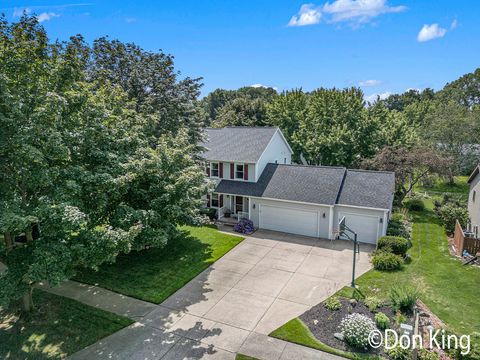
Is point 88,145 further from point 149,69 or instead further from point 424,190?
point 424,190

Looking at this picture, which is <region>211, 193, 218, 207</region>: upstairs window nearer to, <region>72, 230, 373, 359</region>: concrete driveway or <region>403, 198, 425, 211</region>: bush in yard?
<region>72, 230, 373, 359</region>: concrete driveway

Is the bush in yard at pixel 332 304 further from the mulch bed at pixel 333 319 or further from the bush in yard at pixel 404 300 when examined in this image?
the bush in yard at pixel 404 300

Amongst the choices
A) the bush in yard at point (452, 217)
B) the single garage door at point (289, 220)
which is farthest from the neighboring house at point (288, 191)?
the bush in yard at point (452, 217)

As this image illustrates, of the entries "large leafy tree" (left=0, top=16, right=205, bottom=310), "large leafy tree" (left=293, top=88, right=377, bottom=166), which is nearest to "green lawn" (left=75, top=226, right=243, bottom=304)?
"large leafy tree" (left=0, top=16, right=205, bottom=310)


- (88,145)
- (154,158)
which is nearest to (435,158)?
(154,158)

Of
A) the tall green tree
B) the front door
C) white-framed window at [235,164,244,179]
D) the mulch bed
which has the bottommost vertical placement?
the mulch bed

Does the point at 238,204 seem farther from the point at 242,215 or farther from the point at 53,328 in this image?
the point at 53,328
